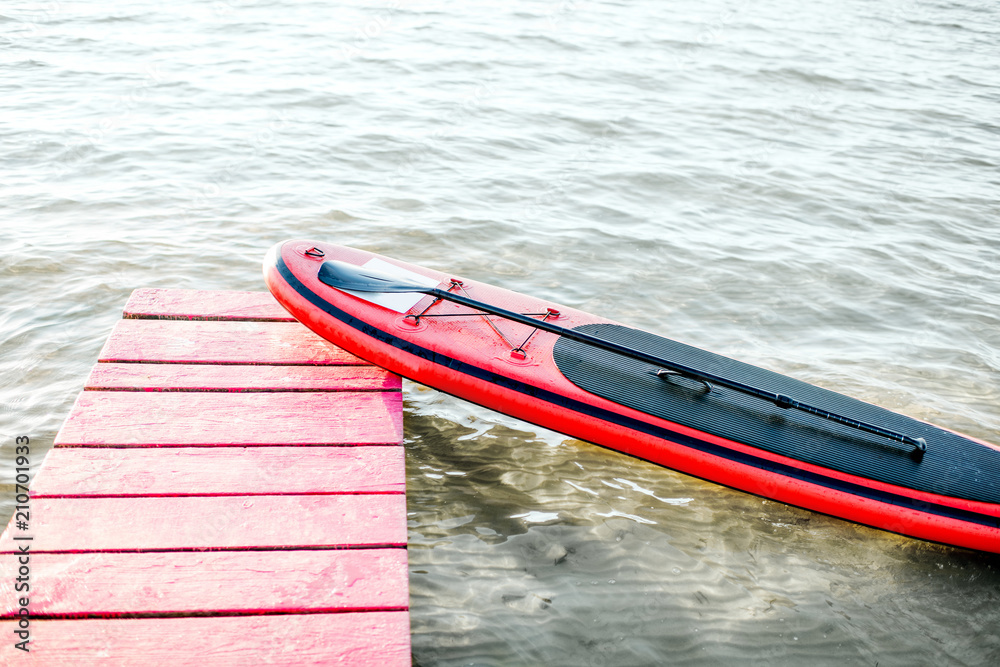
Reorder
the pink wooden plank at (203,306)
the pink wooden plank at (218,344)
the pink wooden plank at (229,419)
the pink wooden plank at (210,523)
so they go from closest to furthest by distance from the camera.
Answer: the pink wooden plank at (210,523), the pink wooden plank at (229,419), the pink wooden plank at (218,344), the pink wooden plank at (203,306)

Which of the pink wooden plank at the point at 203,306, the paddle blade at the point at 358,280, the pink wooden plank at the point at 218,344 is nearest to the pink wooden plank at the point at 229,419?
the pink wooden plank at the point at 218,344

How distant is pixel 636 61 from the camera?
10.4 metres

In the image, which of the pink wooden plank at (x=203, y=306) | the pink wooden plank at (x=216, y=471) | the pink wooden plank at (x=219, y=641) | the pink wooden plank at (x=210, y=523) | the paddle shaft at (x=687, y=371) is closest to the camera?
the pink wooden plank at (x=219, y=641)

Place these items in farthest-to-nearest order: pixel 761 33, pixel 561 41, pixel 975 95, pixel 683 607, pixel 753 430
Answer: pixel 761 33, pixel 561 41, pixel 975 95, pixel 753 430, pixel 683 607

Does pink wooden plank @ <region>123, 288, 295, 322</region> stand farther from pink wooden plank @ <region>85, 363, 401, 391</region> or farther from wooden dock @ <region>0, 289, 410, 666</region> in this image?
pink wooden plank @ <region>85, 363, 401, 391</region>

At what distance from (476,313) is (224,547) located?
5.01ft

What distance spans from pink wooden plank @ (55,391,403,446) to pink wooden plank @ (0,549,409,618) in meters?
0.59

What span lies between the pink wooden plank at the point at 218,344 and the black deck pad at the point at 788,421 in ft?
3.75

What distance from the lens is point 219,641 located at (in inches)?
85.6

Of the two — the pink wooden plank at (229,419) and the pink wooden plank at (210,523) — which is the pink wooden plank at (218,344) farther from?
the pink wooden plank at (210,523)

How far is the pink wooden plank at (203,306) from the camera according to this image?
12.0 ft

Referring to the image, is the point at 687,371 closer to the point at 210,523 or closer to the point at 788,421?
the point at 788,421

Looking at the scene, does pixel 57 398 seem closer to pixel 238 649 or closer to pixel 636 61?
pixel 238 649

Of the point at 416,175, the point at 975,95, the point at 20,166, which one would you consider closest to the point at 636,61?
the point at 975,95
